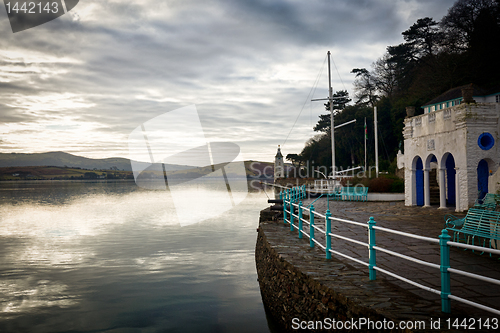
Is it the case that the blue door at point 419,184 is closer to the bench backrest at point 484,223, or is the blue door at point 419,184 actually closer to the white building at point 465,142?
Answer: the white building at point 465,142

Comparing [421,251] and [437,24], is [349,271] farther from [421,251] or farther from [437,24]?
[437,24]

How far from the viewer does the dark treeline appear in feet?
116

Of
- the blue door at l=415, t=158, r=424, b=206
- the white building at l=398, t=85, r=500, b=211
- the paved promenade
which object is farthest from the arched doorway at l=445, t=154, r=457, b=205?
the paved promenade

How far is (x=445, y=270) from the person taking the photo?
13.4 ft

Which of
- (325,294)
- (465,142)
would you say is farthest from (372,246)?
(465,142)

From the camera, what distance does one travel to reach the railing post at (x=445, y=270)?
404 cm

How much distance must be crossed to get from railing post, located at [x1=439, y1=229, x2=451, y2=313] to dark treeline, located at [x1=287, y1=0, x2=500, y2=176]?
96.0 feet

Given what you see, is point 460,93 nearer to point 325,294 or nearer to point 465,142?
point 465,142

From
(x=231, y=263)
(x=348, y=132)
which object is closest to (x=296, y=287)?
(x=231, y=263)

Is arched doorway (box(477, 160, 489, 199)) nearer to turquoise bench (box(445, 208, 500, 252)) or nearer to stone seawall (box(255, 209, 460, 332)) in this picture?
turquoise bench (box(445, 208, 500, 252))

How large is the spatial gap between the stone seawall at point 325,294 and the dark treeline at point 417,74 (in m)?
27.5

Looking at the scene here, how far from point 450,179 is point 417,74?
35316 mm

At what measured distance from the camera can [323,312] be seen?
542cm

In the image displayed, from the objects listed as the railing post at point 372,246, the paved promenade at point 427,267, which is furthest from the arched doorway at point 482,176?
the railing post at point 372,246
